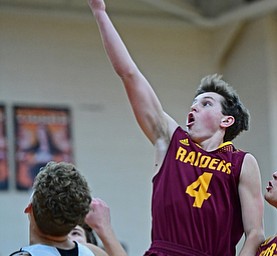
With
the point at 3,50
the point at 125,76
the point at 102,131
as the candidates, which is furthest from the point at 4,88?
the point at 125,76

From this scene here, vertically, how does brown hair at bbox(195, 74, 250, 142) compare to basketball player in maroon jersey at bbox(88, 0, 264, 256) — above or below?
above

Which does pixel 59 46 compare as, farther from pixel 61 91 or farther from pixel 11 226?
pixel 11 226

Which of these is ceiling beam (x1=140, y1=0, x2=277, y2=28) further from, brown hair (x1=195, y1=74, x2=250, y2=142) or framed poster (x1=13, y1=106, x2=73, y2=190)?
brown hair (x1=195, y1=74, x2=250, y2=142)

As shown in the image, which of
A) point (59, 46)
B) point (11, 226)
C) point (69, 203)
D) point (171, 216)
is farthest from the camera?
point (59, 46)

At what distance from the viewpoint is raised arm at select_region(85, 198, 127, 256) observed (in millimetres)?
3910

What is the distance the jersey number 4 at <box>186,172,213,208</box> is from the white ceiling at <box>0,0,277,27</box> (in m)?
7.65

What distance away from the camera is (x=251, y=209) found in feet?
12.4

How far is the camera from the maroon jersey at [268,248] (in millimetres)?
3719

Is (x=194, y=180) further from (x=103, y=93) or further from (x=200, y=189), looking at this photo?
(x=103, y=93)

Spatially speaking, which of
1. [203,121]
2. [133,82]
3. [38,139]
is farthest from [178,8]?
[133,82]

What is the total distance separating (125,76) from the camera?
382cm

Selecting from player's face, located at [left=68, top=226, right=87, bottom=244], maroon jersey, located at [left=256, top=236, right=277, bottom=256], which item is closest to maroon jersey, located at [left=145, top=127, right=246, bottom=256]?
maroon jersey, located at [left=256, top=236, right=277, bottom=256]

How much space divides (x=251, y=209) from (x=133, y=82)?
0.73 metres

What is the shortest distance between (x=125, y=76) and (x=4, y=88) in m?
7.50
